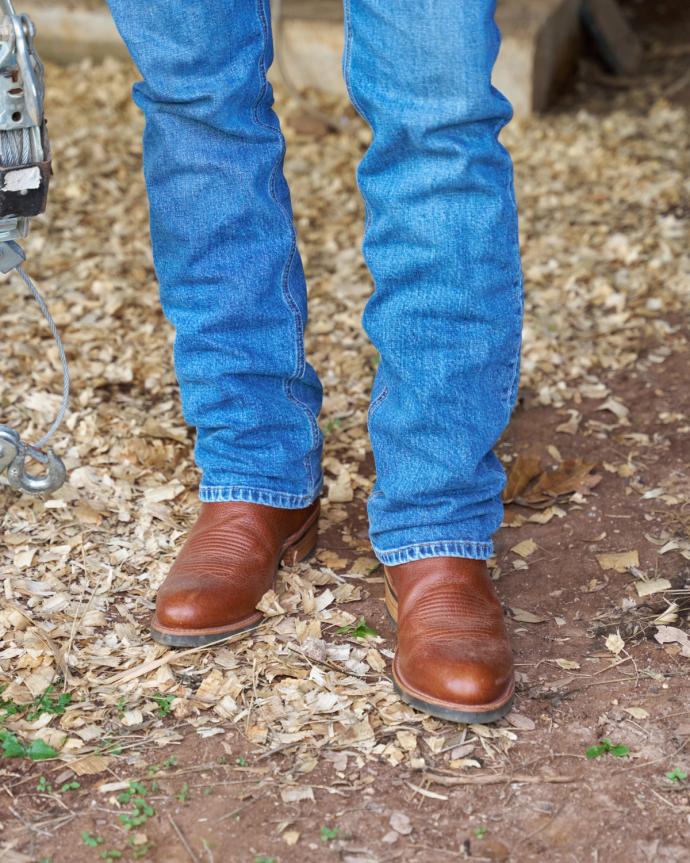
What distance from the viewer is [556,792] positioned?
4.68 feet

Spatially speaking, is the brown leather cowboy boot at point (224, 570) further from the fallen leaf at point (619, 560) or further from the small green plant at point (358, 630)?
the fallen leaf at point (619, 560)

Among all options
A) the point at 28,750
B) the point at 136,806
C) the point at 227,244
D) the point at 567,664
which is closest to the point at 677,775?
the point at 567,664

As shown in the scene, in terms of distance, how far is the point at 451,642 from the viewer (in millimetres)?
1545

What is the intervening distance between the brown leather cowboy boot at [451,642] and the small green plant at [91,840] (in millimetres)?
464

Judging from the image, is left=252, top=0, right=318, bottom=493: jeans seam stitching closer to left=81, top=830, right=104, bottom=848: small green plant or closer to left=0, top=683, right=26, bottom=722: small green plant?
left=0, top=683, right=26, bottom=722: small green plant

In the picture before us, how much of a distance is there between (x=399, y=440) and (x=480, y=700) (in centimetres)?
39

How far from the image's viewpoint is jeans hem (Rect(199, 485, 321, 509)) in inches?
70.8

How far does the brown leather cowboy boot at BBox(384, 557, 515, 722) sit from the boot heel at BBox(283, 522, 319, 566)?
252 mm

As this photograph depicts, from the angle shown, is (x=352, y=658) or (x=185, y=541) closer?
(x=352, y=658)

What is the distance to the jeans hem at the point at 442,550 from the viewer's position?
63.8 inches

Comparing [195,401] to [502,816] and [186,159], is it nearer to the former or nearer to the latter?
[186,159]

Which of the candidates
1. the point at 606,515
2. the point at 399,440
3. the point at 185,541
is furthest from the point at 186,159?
the point at 606,515

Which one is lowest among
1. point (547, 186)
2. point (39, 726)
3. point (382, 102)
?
point (547, 186)

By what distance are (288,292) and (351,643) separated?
22.7 inches
